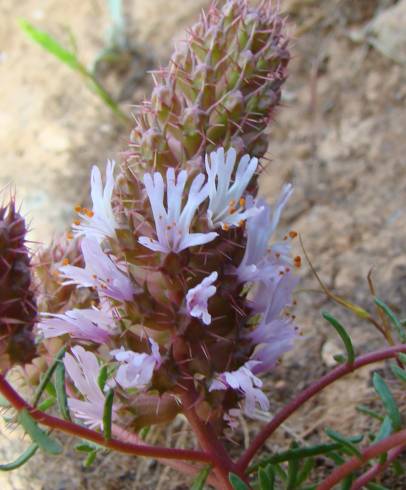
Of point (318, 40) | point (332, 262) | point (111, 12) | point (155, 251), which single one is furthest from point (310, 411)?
point (111, 12)

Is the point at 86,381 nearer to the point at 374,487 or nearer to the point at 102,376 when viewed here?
the point at 102,376

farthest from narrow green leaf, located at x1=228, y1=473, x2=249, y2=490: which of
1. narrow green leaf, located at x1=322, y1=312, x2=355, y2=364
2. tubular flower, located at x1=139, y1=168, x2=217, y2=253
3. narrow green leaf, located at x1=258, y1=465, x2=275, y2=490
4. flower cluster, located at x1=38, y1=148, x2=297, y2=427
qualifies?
tubular flower, located at x1=139, y1=168, x2=217, y2=253

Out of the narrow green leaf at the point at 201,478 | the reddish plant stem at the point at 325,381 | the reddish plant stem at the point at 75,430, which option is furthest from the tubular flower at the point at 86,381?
the reddish plant stem at the point at 325,381

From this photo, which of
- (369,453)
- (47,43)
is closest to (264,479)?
(369,453)

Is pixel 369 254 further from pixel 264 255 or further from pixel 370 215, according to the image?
pixel 264 255

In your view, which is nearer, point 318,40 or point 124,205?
point 124,205

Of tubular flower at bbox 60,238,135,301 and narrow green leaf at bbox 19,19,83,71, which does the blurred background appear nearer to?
narrow green leaf at bbox 19,19,83,71

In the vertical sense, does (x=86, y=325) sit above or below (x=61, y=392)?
above

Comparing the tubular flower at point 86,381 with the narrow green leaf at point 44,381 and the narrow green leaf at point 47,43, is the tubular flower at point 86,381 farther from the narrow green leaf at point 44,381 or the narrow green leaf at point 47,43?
the narrow green leaf at point 47,43
